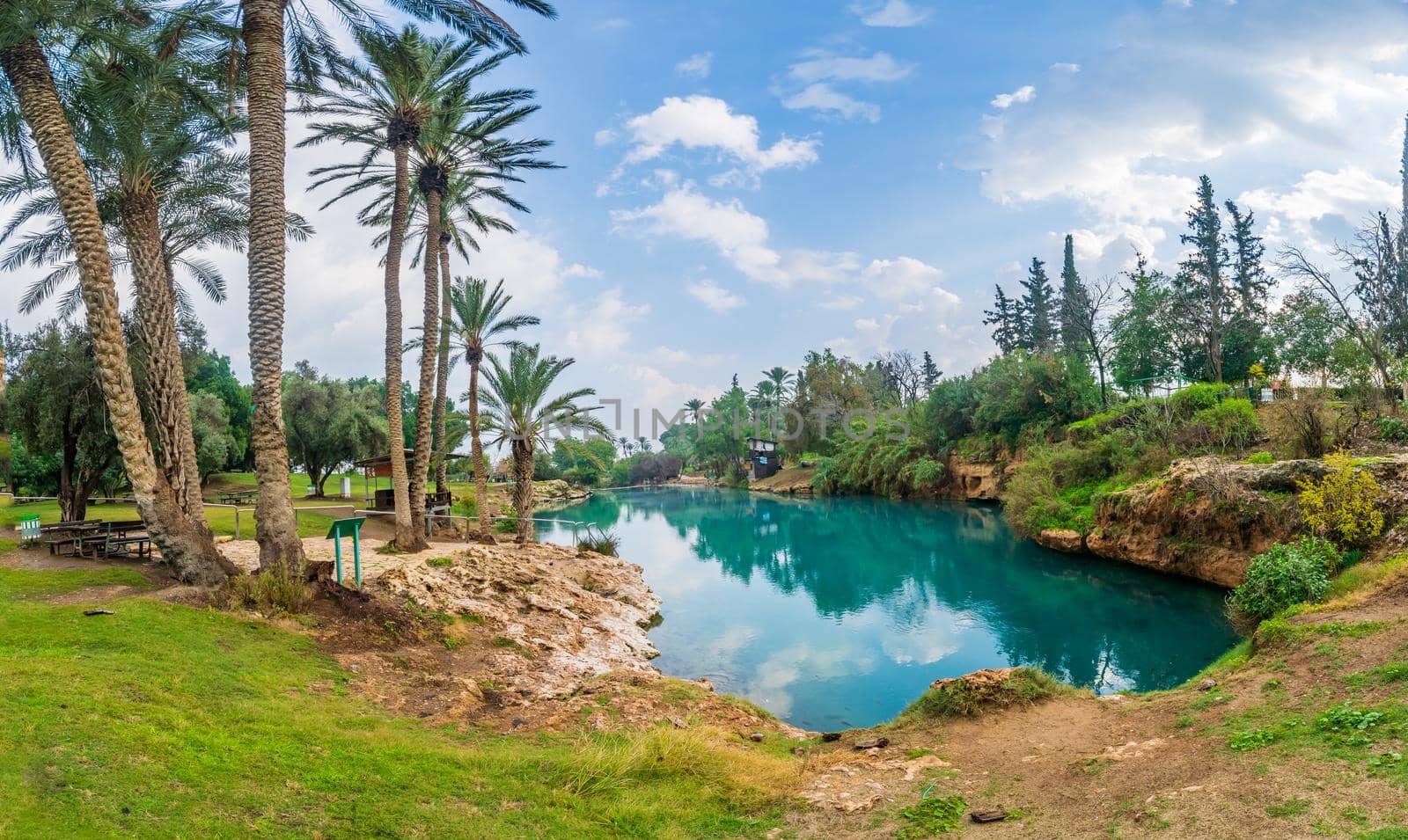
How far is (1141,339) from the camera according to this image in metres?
41.3

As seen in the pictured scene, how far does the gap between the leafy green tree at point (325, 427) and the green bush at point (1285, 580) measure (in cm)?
3692

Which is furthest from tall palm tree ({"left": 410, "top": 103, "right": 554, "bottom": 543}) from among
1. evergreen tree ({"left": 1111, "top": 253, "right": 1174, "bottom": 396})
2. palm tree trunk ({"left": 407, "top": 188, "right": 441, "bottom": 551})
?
evergreen tree ({"left": 1111, "top": 253, "right": 1174, "bottom": 396})

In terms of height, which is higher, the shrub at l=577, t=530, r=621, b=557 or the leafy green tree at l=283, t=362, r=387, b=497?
the leafy green tree at l=283, t=362, r=387, b=497

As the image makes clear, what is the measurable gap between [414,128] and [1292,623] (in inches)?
778

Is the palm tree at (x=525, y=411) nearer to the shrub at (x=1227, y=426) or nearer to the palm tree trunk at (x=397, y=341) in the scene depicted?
the palm tree trunk at (x=397, y=341)

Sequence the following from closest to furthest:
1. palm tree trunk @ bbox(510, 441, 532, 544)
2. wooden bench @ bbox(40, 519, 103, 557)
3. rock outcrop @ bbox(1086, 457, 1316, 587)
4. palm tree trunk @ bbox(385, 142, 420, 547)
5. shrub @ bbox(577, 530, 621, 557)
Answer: wooden bench @ bbox(40, 519, 103, 557), rock outcrop @ bbox(1086, 457, 1316, 587), palm tree trunk @ bbox(385, 142, 420, 547), palm tree trunk @ bbox(510, 441, 532, 544), shrub @ bbox(577, 530, 621, 557)

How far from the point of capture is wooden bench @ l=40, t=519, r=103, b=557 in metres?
13.4

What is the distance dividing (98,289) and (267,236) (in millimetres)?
2271

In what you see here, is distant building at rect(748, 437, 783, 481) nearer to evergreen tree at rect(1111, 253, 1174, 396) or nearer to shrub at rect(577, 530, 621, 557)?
evergreen tree at rect(1111, 253, 1174, 396)

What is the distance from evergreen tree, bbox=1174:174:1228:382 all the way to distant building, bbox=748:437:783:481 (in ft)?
132

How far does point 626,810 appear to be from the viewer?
5.54m

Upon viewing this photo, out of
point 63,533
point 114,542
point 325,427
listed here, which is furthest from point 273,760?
point 325,427

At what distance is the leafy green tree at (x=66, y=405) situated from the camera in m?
17.6

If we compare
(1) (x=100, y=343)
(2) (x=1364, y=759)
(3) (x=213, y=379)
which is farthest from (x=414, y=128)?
(3) (x=213, y=379)
